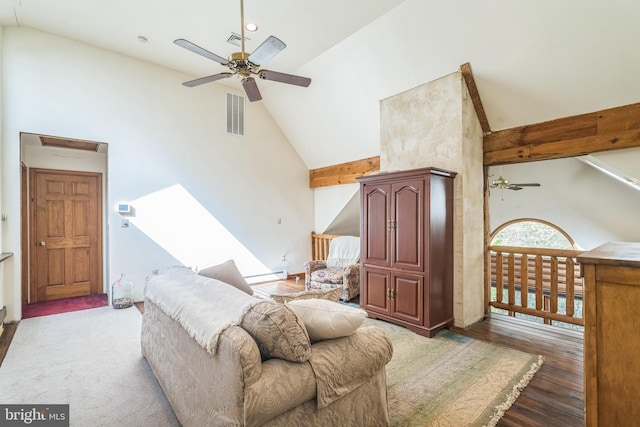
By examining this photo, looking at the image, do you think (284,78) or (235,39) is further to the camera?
(235,39)

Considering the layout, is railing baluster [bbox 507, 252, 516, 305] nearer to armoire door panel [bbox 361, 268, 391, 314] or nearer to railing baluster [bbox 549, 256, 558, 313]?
railing baluster [bbox 549, 256, 558, 313]

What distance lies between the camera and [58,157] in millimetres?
4727

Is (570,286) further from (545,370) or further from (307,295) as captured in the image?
(307,295)

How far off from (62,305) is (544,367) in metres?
5.99

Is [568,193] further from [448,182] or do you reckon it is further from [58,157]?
[58,157]

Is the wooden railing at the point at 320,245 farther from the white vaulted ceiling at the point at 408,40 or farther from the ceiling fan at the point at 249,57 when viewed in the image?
the ceiling fan at the point at 249,57

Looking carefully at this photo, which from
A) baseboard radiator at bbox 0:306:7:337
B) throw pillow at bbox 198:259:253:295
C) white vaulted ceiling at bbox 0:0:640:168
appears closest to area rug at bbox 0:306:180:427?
baseboard radiator at bbox 0:306:7:337

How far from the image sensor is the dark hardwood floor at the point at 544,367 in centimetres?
195

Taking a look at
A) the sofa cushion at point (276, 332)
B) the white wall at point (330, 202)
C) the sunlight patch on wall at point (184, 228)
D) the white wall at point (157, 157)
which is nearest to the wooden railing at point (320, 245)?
the white wall at point (330, 202)

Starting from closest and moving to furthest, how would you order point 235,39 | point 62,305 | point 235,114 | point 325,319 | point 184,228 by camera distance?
point 325,319
point 235,39
point 62,305
point 184,228
point 235,114

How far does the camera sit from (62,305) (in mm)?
4391

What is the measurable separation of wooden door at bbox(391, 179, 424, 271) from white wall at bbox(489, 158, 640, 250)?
146 inches

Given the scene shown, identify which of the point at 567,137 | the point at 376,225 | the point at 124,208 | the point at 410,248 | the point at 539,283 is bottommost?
the point at 539,283

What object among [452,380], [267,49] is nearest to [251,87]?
[267,49]
